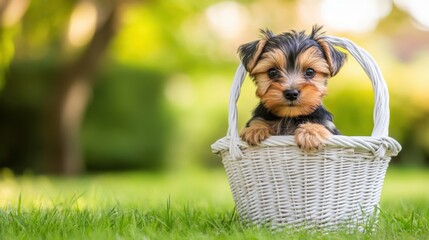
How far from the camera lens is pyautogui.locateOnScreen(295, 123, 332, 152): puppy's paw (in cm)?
417

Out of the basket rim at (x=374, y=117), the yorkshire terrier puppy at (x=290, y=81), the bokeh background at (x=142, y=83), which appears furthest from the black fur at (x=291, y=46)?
the bokeh background at (x=142, y=83)

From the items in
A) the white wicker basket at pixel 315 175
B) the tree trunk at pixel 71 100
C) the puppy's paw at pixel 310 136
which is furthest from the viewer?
the tree trunk at pixel 71 100

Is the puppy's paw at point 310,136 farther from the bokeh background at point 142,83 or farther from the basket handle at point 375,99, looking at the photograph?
the bokeh background at point 142,83

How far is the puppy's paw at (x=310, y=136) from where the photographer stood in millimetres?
4172

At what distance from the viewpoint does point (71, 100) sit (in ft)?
46.2

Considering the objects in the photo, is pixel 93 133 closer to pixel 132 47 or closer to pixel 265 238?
pixel 132 47

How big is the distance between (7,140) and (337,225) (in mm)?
12062

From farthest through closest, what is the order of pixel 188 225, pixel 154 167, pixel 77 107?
pixel 154 167
pixel 77 107
pixel 188 225

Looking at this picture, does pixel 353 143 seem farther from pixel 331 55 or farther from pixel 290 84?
pixel 331 55

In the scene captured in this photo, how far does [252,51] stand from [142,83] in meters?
11.6

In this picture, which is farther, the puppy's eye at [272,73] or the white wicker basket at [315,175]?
the puppy's eye at [272,73]

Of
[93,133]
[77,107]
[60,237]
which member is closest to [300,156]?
[60,237]

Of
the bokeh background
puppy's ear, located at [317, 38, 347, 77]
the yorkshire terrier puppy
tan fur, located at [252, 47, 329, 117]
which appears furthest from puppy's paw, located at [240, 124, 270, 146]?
the bokeh background

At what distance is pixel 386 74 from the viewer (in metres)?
17.9
